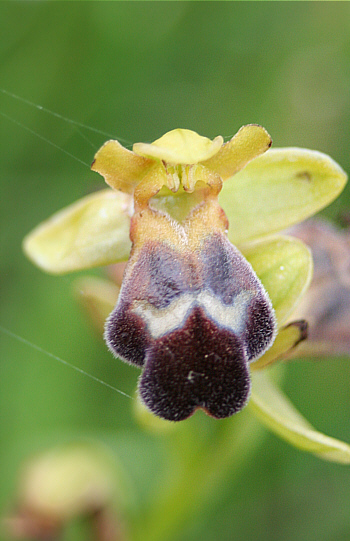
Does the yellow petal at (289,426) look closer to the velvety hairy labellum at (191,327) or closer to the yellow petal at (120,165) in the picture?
the velvety hairy labellum at (191,327)

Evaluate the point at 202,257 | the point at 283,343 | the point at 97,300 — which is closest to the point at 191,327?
the point at 202,257

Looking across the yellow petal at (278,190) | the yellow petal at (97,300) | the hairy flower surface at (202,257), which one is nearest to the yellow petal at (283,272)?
the hairy flower surface at (202,257)

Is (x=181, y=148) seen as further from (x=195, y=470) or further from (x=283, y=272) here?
(x=195, y=470)

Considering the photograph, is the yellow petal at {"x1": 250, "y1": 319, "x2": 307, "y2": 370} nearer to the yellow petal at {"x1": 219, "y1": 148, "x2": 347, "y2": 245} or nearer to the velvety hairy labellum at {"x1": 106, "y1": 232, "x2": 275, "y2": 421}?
the velvety hairy labellum at {"x1": 106, "y1": 232, "x2": 275, "y2": 421}

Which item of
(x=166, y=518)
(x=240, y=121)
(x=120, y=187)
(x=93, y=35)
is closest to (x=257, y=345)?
(x=120, y=187)

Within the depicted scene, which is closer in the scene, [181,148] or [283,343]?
[181,148]

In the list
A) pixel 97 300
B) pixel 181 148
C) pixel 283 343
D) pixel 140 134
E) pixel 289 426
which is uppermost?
pixel 181 148

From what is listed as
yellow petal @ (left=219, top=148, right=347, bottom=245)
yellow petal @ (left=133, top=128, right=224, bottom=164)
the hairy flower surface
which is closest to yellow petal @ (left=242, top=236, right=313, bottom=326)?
the hairy flower surface
